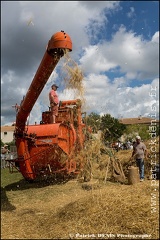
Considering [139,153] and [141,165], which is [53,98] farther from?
[141,165]

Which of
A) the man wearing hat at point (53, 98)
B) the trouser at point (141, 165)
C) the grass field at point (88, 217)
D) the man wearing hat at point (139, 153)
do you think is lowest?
the grass field at point (88, 217)

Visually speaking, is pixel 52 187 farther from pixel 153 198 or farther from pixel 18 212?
pixel 153 198

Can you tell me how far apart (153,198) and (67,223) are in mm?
1823

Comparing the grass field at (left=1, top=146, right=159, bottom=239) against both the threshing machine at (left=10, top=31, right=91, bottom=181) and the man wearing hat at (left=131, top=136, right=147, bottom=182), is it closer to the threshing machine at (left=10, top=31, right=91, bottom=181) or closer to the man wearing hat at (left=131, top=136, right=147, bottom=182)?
the threshing machine at (left=10, top=31, right=91, bottom=181)

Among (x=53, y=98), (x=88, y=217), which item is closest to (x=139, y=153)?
(x=53, y=98)

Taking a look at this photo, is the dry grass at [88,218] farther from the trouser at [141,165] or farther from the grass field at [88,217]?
the trouser at [141,165]

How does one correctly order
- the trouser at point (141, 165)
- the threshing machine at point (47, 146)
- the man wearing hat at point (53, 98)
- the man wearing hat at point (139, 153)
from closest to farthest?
the man wearing hat at point (53, 98), the threshing machine at point (47, 146), the trouser at point (141, 165), the man wearing hat at point (139, 153)

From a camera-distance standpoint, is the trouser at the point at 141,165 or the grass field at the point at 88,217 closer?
→ the grass field at the point at 88,217

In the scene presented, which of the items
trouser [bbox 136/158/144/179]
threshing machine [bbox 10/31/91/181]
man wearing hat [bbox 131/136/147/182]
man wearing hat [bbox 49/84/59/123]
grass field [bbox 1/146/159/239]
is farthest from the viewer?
man wearing hat [bbox 131/136/147/182]

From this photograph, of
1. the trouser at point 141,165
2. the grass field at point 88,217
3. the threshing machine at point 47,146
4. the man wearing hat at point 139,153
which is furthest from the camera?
the man wearing hat at point 139,153

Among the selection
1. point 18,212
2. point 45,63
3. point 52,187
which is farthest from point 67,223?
point 52,187

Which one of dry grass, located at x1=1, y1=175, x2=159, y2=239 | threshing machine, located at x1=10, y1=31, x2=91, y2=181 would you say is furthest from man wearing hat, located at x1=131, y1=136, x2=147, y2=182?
dry grass, located at x1=1, y1=175, x2=159, y2=239

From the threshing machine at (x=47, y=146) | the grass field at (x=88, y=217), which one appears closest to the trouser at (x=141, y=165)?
the threshing machine at (x=47, y=146)

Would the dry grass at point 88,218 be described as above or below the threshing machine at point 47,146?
below
